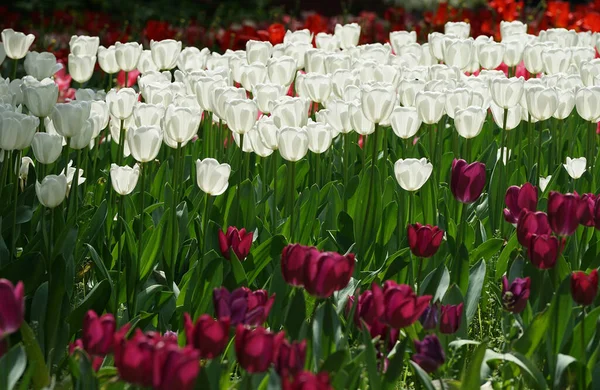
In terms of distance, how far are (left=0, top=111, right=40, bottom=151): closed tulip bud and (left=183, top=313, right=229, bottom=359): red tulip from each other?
44.0 inches

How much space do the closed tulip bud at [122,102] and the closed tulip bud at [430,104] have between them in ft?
3.06

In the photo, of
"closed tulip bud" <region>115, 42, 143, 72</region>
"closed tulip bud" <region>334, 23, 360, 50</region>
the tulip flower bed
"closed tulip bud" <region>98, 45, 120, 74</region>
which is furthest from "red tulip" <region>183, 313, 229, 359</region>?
"closed tulip bud" <region>334, 23, 360, 50</region>

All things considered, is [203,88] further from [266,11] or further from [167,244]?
[266,11]

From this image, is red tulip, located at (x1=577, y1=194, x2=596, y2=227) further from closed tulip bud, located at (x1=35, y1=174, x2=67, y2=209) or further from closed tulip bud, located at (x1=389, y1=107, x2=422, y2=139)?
closed tulip bud, located at (x1=35, y1=174, x2=67, y2=209)

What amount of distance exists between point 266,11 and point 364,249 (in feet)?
24.8

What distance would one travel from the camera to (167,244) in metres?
2.81

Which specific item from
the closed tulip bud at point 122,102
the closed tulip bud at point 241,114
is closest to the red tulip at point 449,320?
the closed tulip bud at point 241,114

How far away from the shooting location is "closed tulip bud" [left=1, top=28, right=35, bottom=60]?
3736 millimetres

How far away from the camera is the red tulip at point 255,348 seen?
167 cm

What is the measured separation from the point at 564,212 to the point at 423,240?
343 millimetres

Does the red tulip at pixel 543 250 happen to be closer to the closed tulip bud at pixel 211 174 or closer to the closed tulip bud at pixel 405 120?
the closed tulip bud at pixel 211 174

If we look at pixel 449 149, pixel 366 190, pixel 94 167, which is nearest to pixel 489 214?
pixel 366 190

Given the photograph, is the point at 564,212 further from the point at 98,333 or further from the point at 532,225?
the point at 98,333

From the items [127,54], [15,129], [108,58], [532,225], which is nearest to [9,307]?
[15,129]
